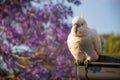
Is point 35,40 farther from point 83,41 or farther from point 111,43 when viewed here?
point 111,43

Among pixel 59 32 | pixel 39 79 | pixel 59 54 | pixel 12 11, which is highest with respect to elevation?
pixel 12 11

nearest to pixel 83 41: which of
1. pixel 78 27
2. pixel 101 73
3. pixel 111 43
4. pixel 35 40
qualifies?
pixel 78 27

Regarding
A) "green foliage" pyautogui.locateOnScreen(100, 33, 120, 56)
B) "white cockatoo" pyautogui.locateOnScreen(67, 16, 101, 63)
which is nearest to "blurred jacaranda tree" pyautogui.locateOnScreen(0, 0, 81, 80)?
"white cockatoo" pyautogui.locateOnScreen(67, 16, 101, 63)

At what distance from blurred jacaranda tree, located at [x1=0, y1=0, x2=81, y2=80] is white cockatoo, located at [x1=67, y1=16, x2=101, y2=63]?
0.98m

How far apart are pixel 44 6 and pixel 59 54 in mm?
296

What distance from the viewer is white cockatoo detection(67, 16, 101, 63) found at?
0.75m

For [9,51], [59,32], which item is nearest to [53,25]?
[59,32]

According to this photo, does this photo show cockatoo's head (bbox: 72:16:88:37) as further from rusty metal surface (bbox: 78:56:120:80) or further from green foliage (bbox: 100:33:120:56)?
green foliage (bbox: 100:33:120:56)

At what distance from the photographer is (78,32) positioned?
741mm

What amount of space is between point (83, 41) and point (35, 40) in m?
1.04

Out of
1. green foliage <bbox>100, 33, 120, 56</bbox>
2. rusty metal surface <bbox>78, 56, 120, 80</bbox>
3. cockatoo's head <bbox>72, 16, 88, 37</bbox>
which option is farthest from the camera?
green foliage <bbox>100, 33, 120, 56</bbox>

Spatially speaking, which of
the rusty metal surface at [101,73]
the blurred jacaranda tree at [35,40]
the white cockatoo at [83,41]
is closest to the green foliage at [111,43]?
the blurred jacaranda tree at [35,40]

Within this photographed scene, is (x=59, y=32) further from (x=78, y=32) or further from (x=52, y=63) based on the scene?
(x=78, y=32)

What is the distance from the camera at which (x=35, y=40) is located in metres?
1.78
